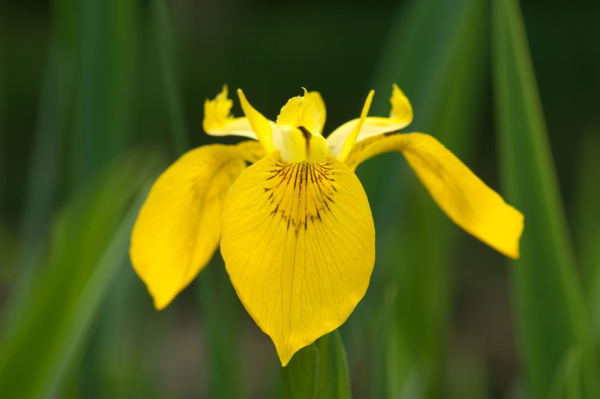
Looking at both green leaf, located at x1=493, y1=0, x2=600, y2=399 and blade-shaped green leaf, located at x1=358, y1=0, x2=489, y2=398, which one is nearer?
green leaf, located at x1=493, y1=0, x2=600, y2=399

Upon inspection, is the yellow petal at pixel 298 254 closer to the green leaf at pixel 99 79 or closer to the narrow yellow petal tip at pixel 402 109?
the narrow yellow petal tip at pixel 402 109

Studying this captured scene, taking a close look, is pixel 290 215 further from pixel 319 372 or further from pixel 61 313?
pixel 61 313

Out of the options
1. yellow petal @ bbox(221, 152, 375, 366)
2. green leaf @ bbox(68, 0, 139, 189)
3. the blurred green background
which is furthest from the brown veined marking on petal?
green leaf @ bbox(68, 0, 139, 189)

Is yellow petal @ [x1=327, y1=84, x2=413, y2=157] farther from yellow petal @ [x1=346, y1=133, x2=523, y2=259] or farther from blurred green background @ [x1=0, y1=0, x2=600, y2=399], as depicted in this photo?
blurred green background @ [x1=0, y1=0, x2=600, y2=399]

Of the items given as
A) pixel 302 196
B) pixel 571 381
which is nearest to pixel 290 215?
pixel 302 196

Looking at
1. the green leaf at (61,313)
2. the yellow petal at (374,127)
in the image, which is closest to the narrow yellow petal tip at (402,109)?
the yellow petal at (374,127)

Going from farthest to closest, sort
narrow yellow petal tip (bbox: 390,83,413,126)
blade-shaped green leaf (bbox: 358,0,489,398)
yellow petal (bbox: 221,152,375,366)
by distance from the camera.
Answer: blade-shaped green leaf (bbox: 358,0,489,398), narrow yellow petal tip (bbox: 390,83,413,126), yellow petal (bbox: 221,152,375,366)

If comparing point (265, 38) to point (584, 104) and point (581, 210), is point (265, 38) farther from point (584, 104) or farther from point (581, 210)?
point (581, 210)
